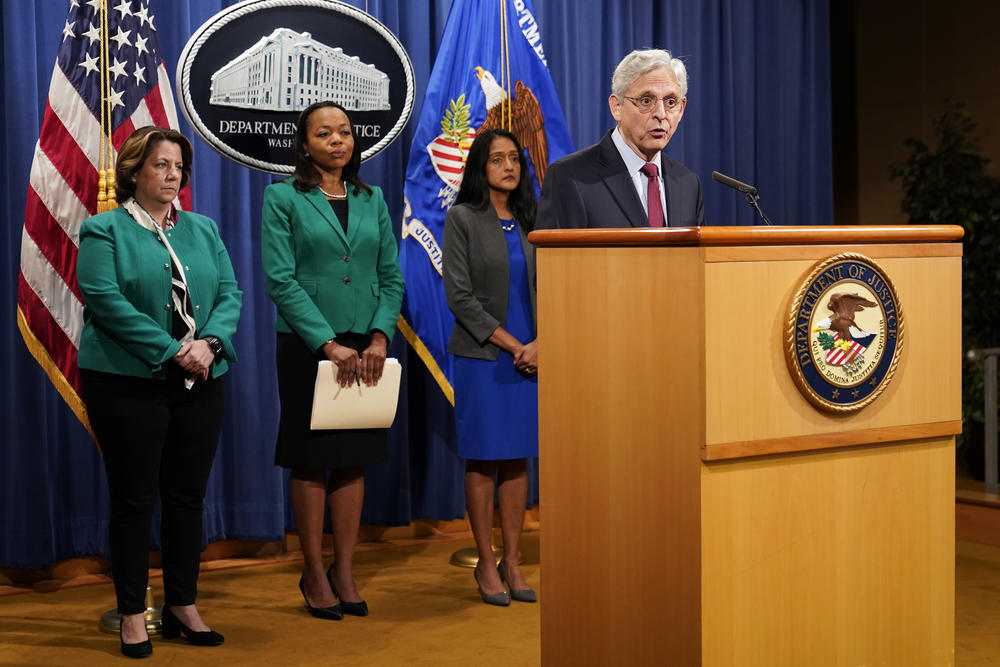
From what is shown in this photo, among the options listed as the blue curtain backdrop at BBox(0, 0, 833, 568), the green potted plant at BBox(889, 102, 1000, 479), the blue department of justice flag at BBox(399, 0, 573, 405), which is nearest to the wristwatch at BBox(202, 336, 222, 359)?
the blue curtain backdrop at BBox(0, 0, 833, 568)

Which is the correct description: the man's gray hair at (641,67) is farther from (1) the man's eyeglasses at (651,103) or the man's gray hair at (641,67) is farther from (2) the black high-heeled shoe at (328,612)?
(2) the black high-heeled shoe at (328,612)

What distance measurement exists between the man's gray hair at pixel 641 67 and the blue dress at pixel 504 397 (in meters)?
1.56

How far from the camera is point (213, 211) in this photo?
14.4 feet

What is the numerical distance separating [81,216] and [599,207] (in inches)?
76.6

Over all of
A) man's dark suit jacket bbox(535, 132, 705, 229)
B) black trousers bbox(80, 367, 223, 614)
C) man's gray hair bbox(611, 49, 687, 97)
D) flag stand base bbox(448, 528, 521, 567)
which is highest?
man's gray hair bbox(611, 49, 687, 97)

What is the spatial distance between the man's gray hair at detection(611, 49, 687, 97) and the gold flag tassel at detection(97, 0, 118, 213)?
5.63ft

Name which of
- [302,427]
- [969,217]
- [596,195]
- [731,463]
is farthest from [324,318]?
[969,217]

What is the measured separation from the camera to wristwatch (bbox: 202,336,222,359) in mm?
3348

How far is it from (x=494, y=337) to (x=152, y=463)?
1.13 metres

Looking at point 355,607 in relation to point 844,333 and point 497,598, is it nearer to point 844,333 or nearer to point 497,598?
point 497,598

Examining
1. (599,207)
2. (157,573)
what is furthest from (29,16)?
(599,207)

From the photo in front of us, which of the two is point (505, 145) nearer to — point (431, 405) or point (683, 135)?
point (431, 405)

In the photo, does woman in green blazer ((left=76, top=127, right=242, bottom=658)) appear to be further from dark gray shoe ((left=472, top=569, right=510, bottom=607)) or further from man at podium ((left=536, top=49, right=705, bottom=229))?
man at podium ((left=536, top=49, right=705, bottom=229))

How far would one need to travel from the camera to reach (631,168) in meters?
2.38
